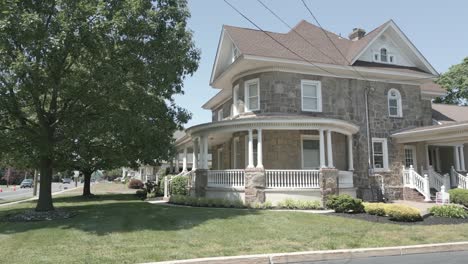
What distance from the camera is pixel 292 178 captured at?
17.2 m

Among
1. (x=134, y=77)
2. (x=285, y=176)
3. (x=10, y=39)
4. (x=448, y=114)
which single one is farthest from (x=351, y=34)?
(x=10, y=39)

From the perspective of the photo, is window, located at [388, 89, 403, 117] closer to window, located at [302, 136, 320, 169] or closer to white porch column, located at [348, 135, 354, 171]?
white porch column, located at [348, 135, 354, 171]

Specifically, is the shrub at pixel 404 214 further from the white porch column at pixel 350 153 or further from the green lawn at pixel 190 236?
the white porch column at pixel 350 153

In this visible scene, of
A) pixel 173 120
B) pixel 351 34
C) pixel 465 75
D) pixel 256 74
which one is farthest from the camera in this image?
pixel 465 75

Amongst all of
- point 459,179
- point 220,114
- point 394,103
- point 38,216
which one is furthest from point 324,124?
point 220,114

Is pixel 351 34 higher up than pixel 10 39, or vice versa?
pixel 351 34

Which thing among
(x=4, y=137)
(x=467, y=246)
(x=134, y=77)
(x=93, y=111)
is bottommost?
(x=467, y=246)

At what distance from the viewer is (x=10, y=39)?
12.4m

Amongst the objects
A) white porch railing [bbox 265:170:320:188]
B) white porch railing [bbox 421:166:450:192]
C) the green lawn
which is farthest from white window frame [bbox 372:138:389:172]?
the green lawn

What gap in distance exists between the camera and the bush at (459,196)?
16.6 metres

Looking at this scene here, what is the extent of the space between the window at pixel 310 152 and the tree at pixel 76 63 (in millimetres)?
7069

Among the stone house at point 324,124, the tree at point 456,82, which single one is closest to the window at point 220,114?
the stone house at point 324,124

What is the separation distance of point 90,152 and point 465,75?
42.2 m

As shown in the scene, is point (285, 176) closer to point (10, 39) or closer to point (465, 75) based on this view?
point (10, 39)
